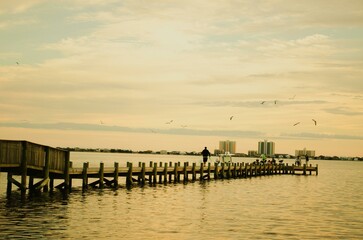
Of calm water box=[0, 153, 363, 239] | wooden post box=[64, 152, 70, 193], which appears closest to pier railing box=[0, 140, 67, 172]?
wooden post box=[64, 152, 70, 193]

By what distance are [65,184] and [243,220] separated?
15.0 meters

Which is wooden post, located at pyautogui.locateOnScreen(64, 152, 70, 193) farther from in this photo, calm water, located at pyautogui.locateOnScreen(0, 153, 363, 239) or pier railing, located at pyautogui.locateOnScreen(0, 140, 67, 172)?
calm water, located at pyautogui.locateOnScreen(0, 153, 363, 239)

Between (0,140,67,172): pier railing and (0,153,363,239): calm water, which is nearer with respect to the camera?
(0,153,363,239): calm water

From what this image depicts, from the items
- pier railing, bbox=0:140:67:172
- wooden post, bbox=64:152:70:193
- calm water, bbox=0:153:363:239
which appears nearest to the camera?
calm water, bbox=0:153:363:239

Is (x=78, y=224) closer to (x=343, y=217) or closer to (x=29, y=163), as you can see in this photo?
(x=29, y=163)

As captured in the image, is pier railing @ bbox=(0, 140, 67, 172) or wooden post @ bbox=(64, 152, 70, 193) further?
wooden post @ bbox=(64, 152, 70, 193)

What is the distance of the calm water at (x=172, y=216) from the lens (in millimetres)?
21939

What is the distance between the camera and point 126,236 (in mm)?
21016

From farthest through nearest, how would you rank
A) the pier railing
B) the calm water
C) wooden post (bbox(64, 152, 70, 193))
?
wooden post (bbox(64, 152, 70, 193)) → the pier railing → the calm water

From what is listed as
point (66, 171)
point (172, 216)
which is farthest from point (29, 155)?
point (172, 216)

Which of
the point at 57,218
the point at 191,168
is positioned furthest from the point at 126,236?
the point at 191,168

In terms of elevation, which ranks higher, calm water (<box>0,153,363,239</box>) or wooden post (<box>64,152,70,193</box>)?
wooden post (<box>64,152,70,193</box>)

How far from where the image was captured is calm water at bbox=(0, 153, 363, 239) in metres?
21.9

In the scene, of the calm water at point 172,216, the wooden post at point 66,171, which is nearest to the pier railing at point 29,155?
the wooden post at point 66,171
